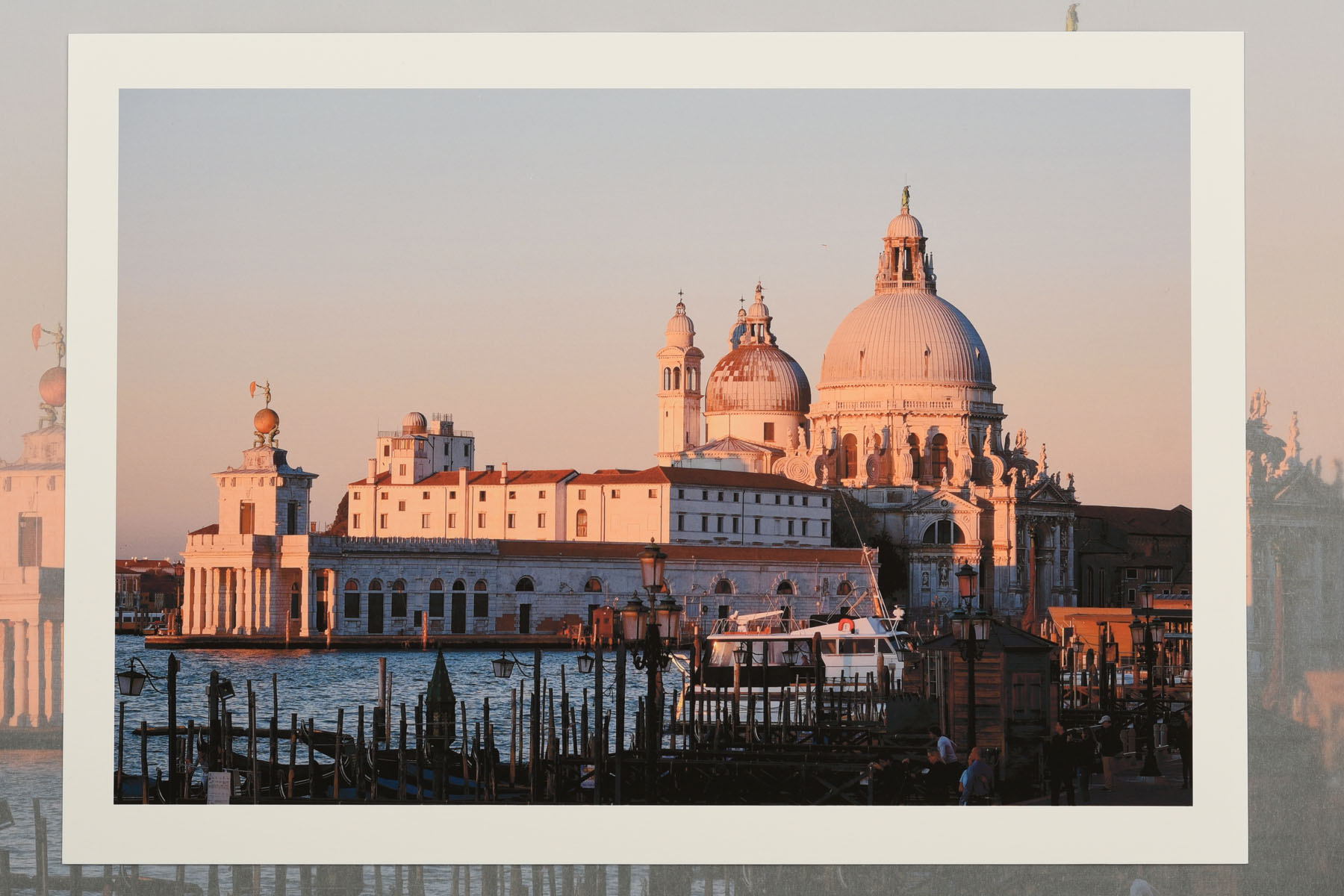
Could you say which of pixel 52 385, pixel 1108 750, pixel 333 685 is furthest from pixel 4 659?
pixel 333 685

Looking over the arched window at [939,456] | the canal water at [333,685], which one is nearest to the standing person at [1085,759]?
the canal water at [333,685]

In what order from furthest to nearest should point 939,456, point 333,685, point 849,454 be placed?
point 939,456, point 849,454, point 333,685

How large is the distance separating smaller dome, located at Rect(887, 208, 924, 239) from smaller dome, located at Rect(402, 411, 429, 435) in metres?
16.7

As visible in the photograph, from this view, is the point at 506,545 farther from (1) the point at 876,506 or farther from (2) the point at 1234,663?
(2) the point at 1234,663

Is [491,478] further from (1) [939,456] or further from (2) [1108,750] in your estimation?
(2) [1108,750]

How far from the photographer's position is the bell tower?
240ft

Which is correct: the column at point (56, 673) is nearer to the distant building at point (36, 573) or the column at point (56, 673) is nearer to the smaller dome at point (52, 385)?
the distant building at point (36, 573)

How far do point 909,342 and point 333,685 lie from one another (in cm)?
3292

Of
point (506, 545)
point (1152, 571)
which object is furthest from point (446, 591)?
point (1152, 571)

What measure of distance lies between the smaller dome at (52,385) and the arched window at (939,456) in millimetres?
57586

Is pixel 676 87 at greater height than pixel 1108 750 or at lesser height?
greater

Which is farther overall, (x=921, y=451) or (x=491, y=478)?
(x=921, y=451)

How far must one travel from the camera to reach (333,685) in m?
39.8

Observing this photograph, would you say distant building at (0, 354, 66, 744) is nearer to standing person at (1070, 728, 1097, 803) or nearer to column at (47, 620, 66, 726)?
column at (47, 620, 66, 726)
